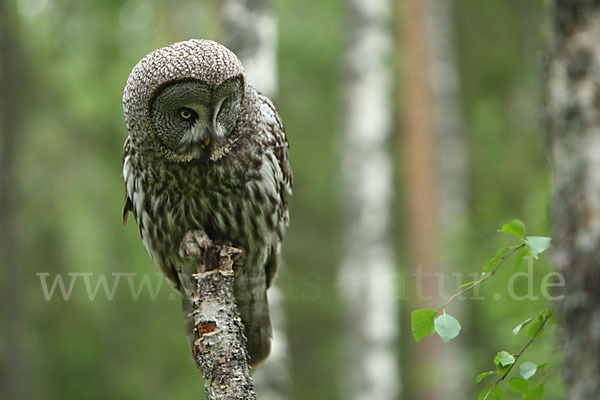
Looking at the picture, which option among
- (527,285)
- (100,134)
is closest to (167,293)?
(100,134)

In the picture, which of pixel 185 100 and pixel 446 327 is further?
pixel 185 100

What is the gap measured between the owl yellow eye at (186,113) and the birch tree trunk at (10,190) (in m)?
5.95

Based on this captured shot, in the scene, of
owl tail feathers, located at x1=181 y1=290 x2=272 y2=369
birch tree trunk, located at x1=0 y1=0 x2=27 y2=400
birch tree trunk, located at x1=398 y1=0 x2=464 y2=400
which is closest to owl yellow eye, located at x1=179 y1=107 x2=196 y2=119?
owl tail feathers, located at x1=181 y1=290 x2=272 y2=369

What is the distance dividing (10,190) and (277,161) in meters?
5.90

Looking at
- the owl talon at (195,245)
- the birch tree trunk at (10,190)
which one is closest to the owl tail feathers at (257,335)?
the owl talon at (195,245)

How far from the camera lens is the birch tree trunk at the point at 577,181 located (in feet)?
4.60

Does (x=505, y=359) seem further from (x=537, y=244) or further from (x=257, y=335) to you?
(x=257, y=335)

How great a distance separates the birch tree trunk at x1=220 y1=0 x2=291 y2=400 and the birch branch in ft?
6.41

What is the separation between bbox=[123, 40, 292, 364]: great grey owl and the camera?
118 inches

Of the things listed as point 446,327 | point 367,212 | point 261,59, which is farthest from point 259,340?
point 367,212

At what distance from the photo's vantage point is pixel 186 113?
308 cm

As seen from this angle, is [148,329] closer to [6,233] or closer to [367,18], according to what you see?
[6,233]

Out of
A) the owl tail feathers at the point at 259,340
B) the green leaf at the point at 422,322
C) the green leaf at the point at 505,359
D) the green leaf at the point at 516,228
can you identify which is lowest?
the green leaf at the point at 505,359

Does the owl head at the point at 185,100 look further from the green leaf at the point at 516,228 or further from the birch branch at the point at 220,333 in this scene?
the green leaf at the point at 516,228
